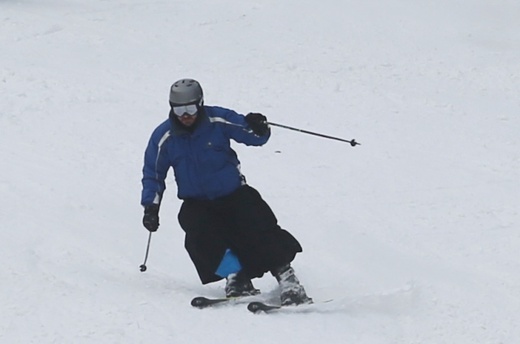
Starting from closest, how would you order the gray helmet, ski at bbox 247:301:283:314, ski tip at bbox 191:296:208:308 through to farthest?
1. ski at bbox 247:301:283:314
2. ski tip at bbox 191:296:208:308
3. the gray helmet

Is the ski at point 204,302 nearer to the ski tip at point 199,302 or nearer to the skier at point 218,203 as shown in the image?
the ski tip at point 199,302

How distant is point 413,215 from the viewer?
8.22 meters

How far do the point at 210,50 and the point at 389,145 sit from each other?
501cm

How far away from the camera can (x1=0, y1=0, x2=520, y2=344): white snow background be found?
5801mm

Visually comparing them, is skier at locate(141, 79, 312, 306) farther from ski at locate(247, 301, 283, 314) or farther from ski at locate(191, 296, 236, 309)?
ski at locate(247, 301, 283, 314)

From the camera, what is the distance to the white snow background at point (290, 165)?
580 centimetres

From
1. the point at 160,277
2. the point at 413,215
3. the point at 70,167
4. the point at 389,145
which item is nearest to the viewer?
the point at 160,277

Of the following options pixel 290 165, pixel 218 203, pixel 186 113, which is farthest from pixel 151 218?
pixel 290 165

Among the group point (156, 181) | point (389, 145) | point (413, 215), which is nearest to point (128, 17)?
point (389, 145)

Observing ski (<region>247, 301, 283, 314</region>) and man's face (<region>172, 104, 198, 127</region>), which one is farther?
man's face (<region>172, 104, 198, 127</region>)

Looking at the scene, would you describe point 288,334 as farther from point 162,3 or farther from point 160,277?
point 162,3

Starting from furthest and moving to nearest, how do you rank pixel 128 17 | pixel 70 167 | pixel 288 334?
pixel 128 17 < pixel 70 167 < pixel 288 334

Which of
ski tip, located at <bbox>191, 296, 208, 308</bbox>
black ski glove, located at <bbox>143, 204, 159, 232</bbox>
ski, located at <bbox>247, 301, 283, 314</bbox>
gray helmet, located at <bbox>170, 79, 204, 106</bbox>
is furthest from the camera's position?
black ski glove, located at <bbox>143, 204, 159, 232</bbox>

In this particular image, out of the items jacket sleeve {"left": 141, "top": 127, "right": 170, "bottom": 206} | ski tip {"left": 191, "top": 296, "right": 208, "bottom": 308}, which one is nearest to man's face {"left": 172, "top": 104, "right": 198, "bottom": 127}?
jacket sleeve {"left": 141, "top": 127, "right": 170, "bottom": 206}
